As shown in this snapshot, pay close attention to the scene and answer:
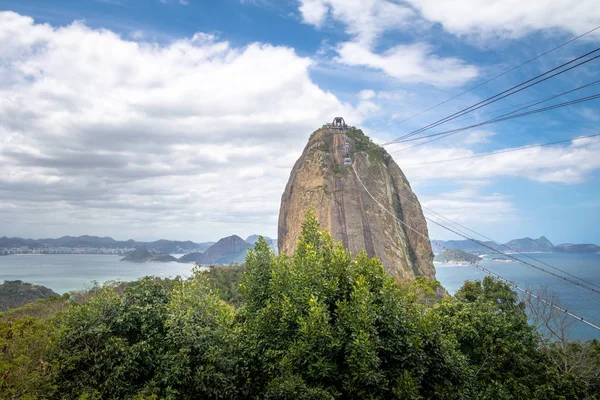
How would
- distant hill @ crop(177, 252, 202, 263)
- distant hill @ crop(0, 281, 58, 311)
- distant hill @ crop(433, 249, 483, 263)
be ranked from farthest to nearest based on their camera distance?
distant hill @ crop(177, 252, 202, 263) < distant hill @ crop(0, 281, 58, 311) < distant hill @ crop(433, 249, 483, 263)

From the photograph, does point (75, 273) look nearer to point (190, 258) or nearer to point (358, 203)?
point (190, 258)

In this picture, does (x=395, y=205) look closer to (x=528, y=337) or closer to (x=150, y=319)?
(x=528, y=337)

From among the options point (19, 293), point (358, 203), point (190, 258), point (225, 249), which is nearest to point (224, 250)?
point (225, 249)

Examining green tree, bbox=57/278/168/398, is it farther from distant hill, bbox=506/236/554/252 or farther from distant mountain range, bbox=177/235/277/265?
distant hill, bbox=506/236/554/252

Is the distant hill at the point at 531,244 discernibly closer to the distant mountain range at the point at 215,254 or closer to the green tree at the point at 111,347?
the distant mountain range at the point at 215,254

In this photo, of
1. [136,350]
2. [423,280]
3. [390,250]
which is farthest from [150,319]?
[390,250]

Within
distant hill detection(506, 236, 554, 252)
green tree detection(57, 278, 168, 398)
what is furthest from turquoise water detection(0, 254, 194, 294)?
distant hill detection(506, 236, 554, 252)

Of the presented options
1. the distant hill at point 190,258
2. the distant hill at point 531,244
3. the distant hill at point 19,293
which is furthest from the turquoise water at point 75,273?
the distant hill at point 531,244
